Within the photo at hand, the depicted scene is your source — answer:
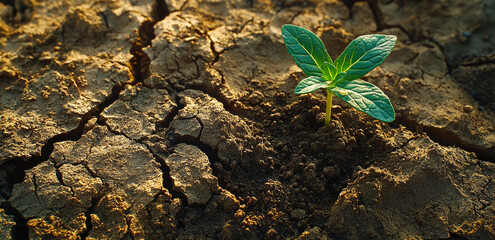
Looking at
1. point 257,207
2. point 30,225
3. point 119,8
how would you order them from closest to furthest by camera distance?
point 30,225, point 257,207, point 119,8

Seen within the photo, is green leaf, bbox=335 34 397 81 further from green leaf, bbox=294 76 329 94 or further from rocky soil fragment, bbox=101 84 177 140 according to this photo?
rocky soil fragment, bbox=101 84 177 140

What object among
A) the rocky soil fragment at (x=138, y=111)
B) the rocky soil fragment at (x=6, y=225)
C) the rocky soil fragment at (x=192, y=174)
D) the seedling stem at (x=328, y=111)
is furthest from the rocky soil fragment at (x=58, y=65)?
the seedling stem at (x=328, y=111)

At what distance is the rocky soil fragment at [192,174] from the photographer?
224cm

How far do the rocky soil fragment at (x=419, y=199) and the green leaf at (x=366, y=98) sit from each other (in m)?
0.40

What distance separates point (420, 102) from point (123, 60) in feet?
7.23

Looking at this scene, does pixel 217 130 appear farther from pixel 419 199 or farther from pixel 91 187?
pixel 419 199

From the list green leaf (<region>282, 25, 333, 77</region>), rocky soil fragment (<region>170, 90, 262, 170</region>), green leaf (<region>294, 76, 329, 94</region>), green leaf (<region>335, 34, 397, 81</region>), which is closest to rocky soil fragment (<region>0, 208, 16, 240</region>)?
rocky soil fragment (<region>170, 90, 262, 170</region>)

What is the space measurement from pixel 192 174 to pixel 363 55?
126cm

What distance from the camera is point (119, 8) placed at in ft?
10.4

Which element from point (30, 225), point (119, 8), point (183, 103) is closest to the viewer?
point (30, 225)

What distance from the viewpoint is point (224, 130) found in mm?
2422

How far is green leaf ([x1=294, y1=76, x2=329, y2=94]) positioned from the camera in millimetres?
2100

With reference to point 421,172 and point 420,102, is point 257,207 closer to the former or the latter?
point 421,172

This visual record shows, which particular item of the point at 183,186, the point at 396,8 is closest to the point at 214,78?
the point at 183,186
